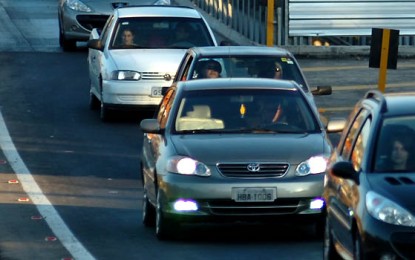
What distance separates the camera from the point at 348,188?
10797mm

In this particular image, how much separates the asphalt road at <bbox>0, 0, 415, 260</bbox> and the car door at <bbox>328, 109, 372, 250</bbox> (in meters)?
1.51

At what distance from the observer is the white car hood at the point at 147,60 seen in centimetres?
2266

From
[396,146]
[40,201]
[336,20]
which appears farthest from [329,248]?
[336,20]

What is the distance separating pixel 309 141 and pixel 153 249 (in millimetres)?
1844

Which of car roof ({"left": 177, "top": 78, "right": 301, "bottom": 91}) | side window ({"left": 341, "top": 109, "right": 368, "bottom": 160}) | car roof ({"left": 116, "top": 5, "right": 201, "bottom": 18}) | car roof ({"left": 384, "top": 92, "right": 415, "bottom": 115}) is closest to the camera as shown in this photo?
car roof ({"left": 384, "top": 92, "right": 415, "bottom": 115})

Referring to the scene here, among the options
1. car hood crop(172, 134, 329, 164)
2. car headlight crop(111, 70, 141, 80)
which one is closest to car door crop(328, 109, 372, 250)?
car hood crop(172, 134, 329, 164)

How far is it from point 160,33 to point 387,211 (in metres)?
14.3

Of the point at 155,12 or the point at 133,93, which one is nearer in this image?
the point at 133,93

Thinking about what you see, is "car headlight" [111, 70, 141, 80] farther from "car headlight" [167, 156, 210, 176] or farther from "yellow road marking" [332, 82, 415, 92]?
"car headlight" [167, 156, 210, 176]

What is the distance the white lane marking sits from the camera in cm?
1348

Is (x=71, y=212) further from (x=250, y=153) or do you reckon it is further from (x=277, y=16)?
(x=277, y=16)

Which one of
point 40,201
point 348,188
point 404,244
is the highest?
point 404,244

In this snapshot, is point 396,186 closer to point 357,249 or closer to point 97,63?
point 357,249

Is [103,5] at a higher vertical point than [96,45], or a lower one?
lower
